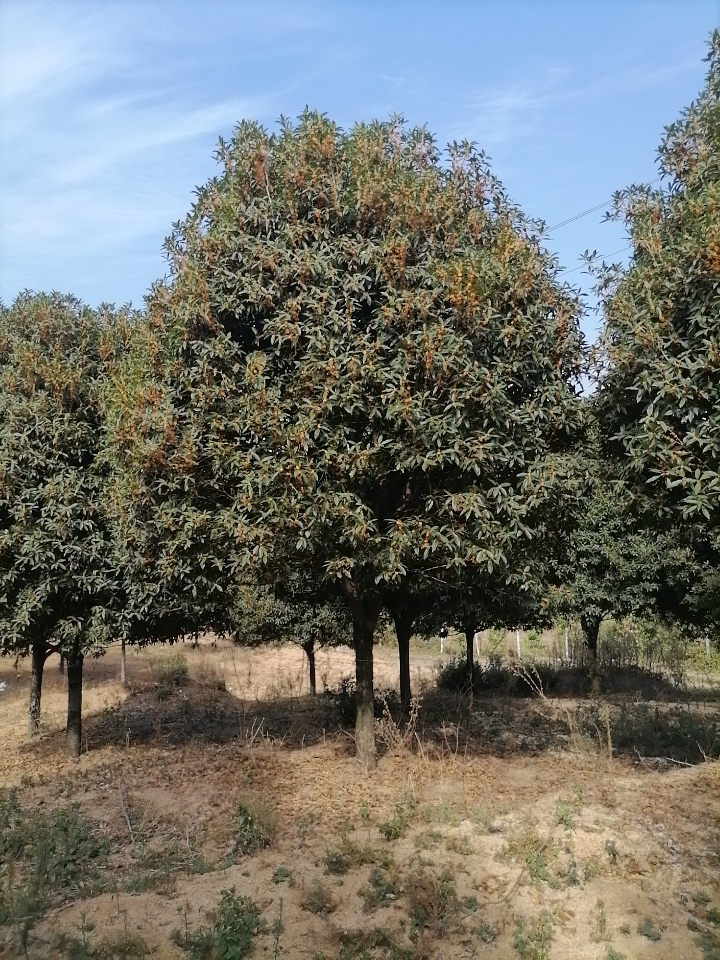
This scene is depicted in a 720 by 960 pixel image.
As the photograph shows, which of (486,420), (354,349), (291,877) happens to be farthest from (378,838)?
(354,349)

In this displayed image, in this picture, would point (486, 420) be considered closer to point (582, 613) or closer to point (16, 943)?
point (16, 943)

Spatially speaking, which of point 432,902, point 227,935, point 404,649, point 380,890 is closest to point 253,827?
point 380,890

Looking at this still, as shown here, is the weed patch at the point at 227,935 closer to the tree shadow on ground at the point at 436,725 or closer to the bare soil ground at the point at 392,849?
the bare soil ground at the point at 392,849

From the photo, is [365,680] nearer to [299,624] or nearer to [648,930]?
[648,930]

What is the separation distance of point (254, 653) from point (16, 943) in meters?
31.1

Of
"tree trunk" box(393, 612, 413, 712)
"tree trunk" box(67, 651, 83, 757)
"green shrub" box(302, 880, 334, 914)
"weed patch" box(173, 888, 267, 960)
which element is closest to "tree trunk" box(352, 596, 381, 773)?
"green shrub" box(302, 880, 334, 914)

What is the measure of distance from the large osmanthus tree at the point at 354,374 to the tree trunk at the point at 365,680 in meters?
0.80

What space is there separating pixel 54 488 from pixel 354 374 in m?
6.16

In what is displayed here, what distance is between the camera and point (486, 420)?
8.85 m

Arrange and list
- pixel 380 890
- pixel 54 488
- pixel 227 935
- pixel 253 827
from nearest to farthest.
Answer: pixel 227 935 < pixel 380 890 < pixel 253 827 < pixel 54 488

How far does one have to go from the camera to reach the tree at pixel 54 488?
482 inches

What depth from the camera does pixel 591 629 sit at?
2352 centimetres

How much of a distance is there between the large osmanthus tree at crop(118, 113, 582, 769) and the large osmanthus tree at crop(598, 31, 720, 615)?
82 centimetres

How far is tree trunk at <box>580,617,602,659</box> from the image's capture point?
22413mm
